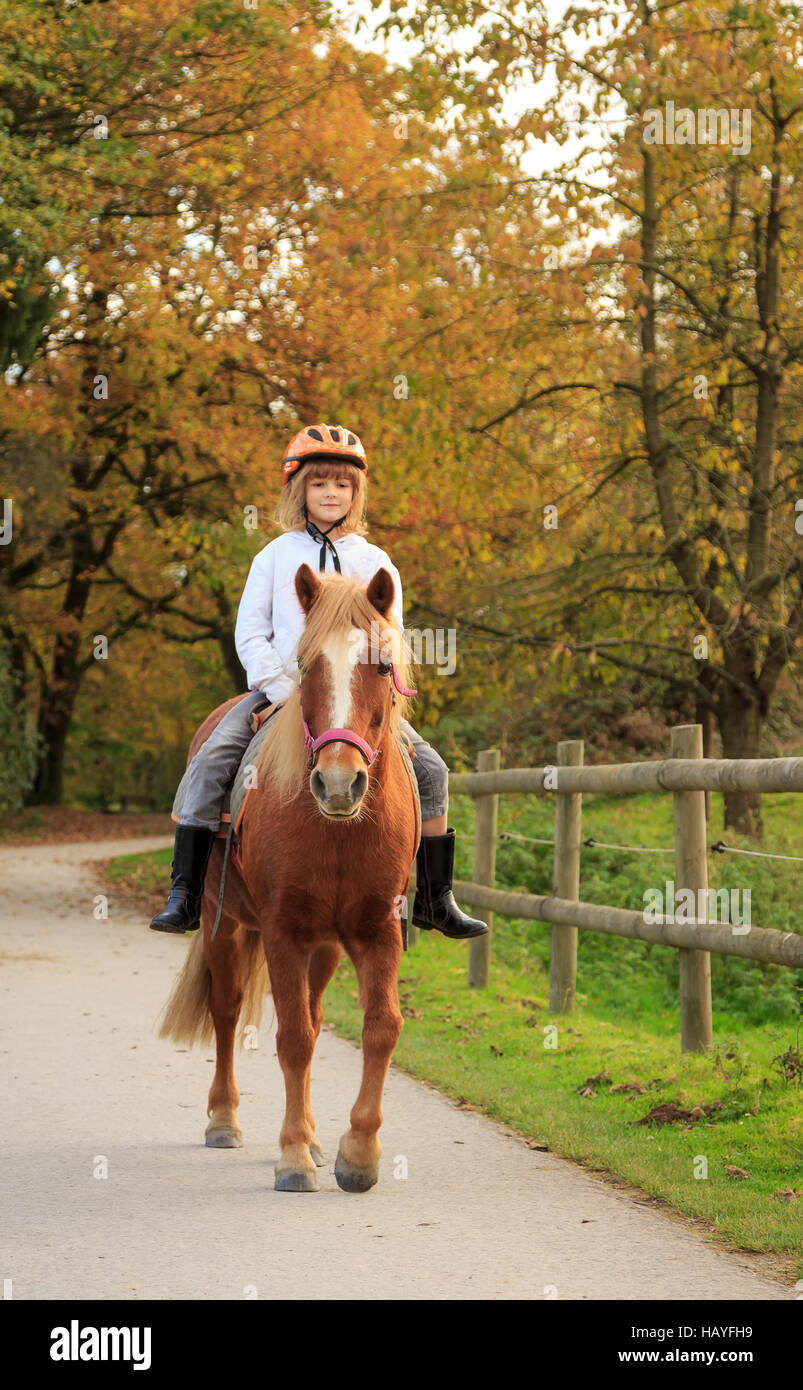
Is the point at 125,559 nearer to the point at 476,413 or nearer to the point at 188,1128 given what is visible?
the point at 476,413

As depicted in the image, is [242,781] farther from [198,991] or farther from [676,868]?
[676,868]

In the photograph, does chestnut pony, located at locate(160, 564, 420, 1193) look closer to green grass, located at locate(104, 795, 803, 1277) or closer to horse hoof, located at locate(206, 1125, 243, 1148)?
horse hoof, located at locate(206, 1125, 243, 1148)

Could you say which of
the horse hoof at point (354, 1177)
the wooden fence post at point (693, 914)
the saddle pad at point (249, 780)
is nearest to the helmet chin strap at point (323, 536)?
the saddle pad at point (249, 780)

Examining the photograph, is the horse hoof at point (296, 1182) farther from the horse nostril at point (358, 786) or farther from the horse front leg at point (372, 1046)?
the horse nostril at point (358, 786)

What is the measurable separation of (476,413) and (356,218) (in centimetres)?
266

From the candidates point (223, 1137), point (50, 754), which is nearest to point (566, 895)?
point (223, 1137)

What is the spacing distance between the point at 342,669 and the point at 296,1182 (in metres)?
1.91

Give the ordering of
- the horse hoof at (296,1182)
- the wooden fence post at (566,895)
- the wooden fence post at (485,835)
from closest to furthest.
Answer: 1. the horse hoof at (296,1182)
2. the wooden fence post at (566,895)
3. the wooden fence post at (485,835)

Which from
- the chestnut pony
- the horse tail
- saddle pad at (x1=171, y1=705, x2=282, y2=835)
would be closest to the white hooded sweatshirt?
saddle pad at (x1=171, y1=705, x2=282, y2=835)

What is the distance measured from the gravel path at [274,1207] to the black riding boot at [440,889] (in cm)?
94

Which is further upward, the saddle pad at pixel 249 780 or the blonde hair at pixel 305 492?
the blonde hair at pixel 305 492

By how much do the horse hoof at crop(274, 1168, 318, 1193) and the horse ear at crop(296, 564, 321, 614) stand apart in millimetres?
2051

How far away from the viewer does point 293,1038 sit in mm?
5602

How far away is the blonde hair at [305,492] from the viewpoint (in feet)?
20.6
